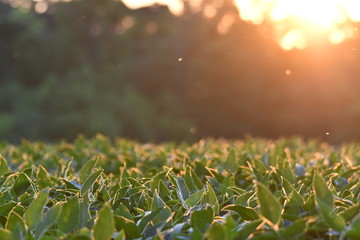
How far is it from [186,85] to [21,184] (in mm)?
24841

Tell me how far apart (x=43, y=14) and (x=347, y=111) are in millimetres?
20503

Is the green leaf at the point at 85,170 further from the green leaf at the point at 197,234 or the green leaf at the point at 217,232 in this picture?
the green leaf at the point at 217,232

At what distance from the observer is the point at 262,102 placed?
84.1 feet

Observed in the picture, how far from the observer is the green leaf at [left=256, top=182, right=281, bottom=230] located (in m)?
1.64

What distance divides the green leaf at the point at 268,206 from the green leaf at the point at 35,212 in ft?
1.96

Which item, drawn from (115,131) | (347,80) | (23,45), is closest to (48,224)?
(115,131)

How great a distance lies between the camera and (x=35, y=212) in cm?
175

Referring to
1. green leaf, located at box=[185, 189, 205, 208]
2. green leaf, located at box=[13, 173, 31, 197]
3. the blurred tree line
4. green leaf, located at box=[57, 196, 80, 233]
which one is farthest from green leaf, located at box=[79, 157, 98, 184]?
the blurred tree line

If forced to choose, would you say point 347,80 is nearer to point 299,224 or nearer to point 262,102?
point 262,102

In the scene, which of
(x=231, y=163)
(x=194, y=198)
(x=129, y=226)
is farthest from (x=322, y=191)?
(x=231, y=163)

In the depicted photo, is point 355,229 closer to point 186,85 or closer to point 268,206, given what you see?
point 268,206

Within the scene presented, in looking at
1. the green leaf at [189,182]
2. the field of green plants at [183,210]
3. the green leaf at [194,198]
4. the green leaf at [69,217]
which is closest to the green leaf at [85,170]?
the field of green plants at [183,210]

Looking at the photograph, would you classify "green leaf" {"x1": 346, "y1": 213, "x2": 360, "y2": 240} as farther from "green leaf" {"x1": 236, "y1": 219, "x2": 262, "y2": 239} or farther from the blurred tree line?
the blurred tree line

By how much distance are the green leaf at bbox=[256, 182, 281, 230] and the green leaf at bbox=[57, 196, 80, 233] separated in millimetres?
542
